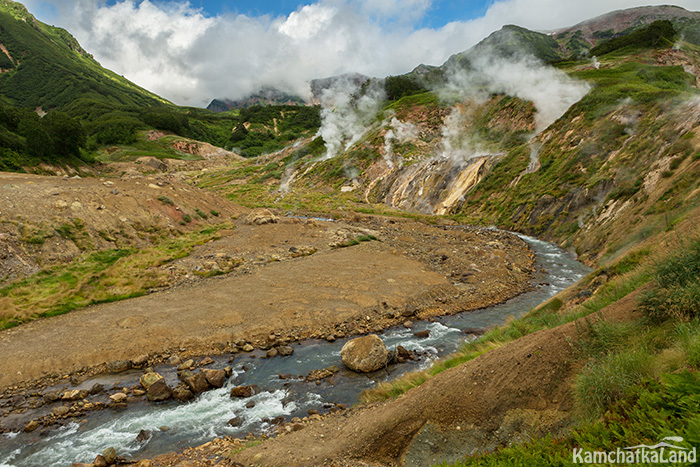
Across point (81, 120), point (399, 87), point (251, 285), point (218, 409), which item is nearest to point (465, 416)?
point (218, 409)

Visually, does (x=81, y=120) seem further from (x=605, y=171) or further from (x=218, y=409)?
(x=605, y=171)

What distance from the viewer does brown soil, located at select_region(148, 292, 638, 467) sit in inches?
212

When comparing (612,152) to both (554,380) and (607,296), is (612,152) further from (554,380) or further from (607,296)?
(554,380)

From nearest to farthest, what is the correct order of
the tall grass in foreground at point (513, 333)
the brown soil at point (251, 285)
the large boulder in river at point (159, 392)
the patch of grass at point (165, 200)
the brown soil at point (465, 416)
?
the brown soil at point (465, 416) < the tall grass in foreground at point (513, 333) < the large boulder in river at point (159, 392) < the brown soil at point (251, 285) < the patch of grass at point (165, 200)

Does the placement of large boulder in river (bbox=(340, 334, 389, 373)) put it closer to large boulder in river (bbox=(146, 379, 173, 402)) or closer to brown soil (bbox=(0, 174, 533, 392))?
brown soil (bbox=(0, 174, 533, 392))

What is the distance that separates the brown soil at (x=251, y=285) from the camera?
1295cm

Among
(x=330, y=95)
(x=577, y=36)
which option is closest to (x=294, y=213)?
→ (x=330, y=95)

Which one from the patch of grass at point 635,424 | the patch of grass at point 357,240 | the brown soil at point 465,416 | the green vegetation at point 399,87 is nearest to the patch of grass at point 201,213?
the patch of grass at point 357,240

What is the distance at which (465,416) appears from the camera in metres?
5.82

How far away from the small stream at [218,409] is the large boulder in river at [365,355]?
275 millimetres

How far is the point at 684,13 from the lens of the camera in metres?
145

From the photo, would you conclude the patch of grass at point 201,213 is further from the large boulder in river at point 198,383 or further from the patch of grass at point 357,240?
the large boulder in river at point 198,383

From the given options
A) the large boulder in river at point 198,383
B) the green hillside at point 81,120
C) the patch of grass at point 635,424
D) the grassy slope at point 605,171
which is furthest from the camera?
the green hillside at point 81,120

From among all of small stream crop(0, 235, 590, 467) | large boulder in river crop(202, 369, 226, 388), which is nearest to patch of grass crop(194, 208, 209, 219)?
small stream crop(0, 235, 590, 467)
